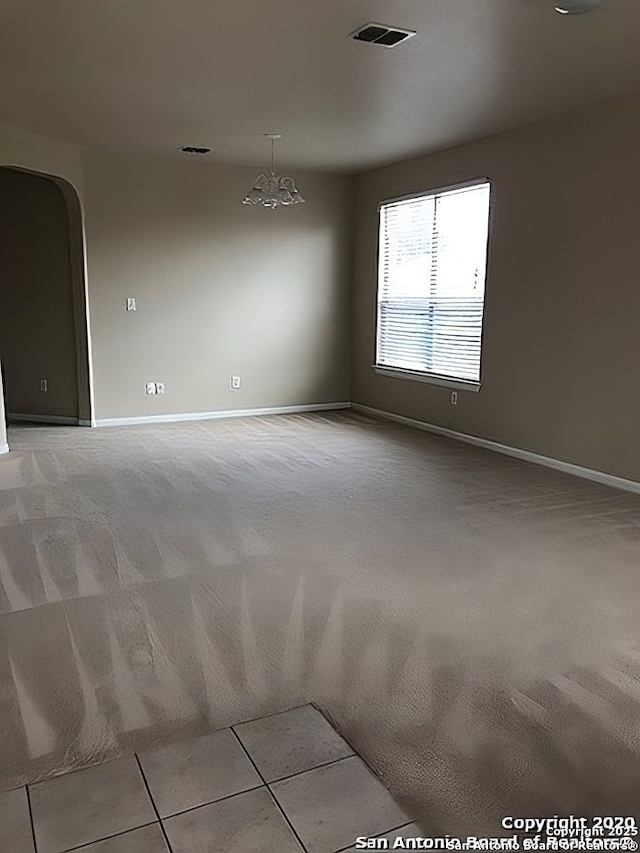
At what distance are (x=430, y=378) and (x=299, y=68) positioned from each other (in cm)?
338

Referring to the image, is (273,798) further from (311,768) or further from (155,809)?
(155,809)

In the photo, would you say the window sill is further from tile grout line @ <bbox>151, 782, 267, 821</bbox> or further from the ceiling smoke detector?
tile grout line @ <bbox>151, 782, 267, 821</bbox>

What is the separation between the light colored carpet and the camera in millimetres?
2053

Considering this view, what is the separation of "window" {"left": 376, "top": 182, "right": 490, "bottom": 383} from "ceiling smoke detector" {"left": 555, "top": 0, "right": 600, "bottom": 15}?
2.78 m

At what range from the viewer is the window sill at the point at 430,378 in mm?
6113

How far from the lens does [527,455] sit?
18.1 feet

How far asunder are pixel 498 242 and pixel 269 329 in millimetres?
2765

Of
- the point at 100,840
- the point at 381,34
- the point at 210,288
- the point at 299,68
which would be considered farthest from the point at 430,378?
the point at 100,840

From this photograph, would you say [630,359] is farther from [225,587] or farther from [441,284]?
[225,587]

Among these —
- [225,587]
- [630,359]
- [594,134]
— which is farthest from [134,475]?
[594,134]

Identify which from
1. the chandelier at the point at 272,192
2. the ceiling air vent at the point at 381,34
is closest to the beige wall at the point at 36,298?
the chandelier at the point at 272,192

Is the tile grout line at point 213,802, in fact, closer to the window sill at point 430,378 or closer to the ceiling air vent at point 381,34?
the ceiling air vent at point 381,34

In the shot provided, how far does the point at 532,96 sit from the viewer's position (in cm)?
444

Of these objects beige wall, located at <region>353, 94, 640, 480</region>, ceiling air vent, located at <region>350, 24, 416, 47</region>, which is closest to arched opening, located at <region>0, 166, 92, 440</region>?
beige wall, located at <region>353, 94, 640, 480</region>
